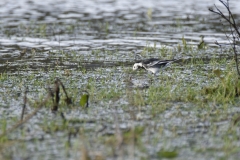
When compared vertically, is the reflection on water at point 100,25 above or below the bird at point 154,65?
below

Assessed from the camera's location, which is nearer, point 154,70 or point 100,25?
point 154,70

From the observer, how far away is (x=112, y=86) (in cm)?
1089

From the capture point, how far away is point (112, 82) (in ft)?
37.2

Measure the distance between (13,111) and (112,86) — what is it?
8.05 ft

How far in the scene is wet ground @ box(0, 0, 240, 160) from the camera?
7.14m

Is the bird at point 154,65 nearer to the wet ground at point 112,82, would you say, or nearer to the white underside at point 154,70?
the white underside at point 154,70

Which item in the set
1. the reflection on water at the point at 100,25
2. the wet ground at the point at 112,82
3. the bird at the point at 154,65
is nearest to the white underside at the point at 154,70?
the bird at the point at 154,65

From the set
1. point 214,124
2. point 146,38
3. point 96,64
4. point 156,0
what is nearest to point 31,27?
point 146,38

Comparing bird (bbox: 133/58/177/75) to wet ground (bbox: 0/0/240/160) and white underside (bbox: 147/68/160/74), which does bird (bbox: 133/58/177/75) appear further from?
wet ground (bbox: 0/0/240/160)


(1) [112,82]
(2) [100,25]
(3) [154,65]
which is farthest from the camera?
(2) [100,25]

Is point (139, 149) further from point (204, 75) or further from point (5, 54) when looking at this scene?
point (5, 54)

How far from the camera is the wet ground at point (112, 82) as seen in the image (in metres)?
7.14

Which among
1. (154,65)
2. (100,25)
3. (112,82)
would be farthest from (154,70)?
(100,25)

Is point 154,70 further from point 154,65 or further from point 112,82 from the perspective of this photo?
point 112,82
